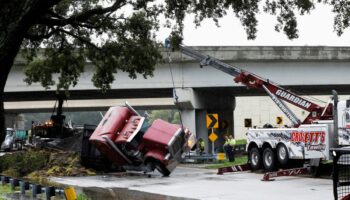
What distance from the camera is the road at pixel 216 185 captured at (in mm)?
15031

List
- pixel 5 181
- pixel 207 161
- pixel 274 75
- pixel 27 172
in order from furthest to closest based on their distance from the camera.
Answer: pixel 274 75, pixel 207 161, pixel 27 172, pixel 5 181

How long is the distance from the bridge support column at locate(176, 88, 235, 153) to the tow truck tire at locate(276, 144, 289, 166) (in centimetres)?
1481

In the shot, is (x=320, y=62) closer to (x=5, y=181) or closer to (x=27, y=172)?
(x=27, y=172)

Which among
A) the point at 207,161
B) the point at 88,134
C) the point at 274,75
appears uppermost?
the point at 274,75

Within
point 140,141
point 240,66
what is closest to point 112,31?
point 140,141

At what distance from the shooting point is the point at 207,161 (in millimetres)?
29859

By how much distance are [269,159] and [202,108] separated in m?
17.8

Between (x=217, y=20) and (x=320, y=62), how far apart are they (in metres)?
23.9

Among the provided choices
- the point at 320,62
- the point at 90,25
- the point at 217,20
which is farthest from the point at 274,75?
the point at 217,20

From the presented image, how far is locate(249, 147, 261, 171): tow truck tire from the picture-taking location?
22.3 meters

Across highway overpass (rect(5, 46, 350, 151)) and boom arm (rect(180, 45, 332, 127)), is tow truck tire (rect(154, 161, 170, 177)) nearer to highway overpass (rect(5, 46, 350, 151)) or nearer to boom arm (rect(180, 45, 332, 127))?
boom arm (rect(180, 45, 332, 127))

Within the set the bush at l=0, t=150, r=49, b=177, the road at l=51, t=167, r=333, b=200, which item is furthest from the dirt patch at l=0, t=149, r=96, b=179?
the road at l=51, t=167, r=333, b=200

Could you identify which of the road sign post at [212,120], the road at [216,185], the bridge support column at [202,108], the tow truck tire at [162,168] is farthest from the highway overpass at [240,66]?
the tow truck tire at [162,168]

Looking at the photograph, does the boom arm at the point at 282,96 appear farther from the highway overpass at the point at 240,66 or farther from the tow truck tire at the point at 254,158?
the highway overpass at the point at 240,66
